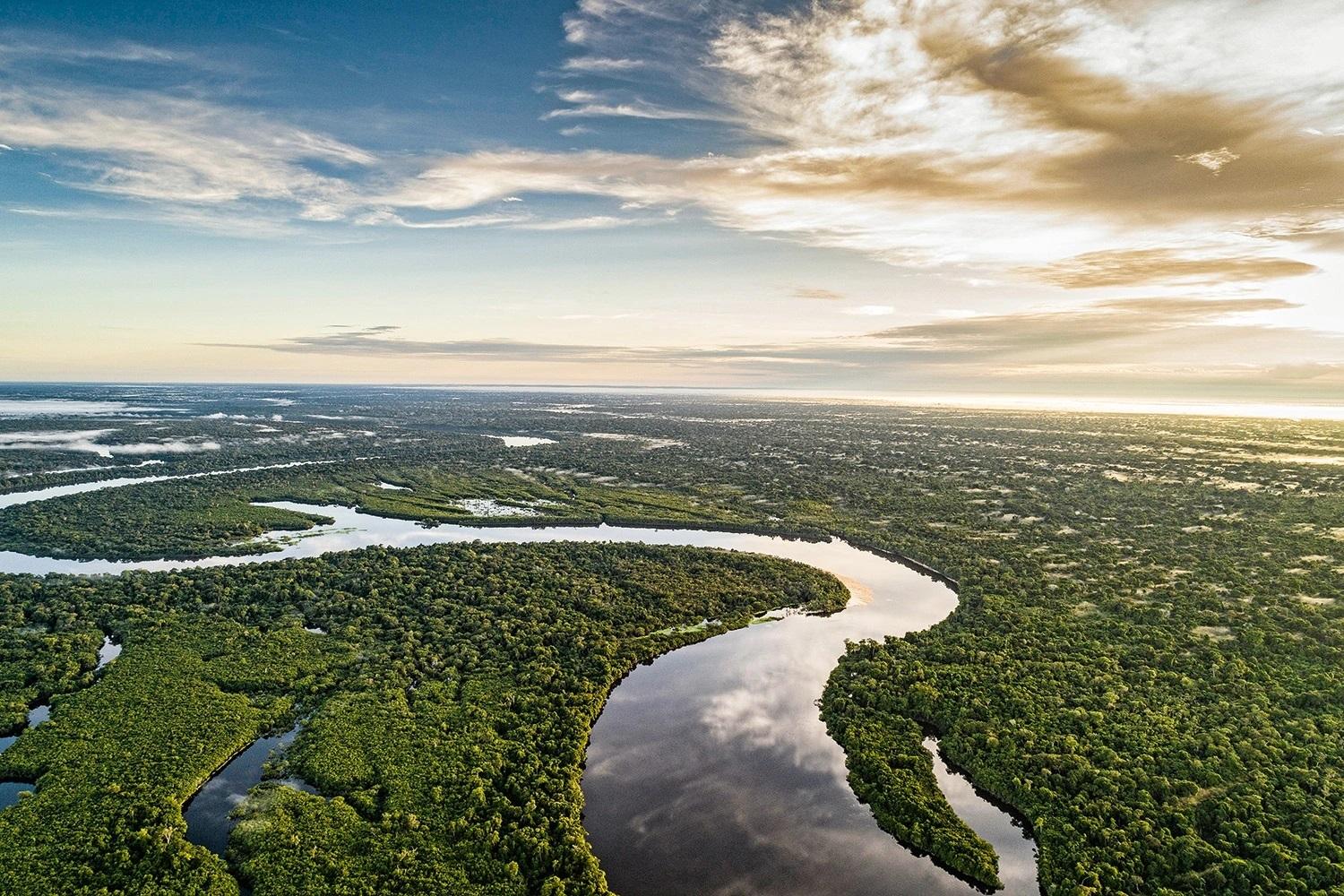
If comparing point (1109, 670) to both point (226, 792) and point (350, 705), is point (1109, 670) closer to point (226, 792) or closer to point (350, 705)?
point (350, 705)

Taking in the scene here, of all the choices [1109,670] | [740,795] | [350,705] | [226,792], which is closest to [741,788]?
[740,795]

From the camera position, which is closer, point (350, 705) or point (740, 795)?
point (740, 795)

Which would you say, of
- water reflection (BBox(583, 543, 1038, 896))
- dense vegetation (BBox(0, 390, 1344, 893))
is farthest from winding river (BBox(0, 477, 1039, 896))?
dense vegetation (BBox(0, 390, 1344, 893))

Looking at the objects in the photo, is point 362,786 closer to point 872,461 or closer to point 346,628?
point 346,628

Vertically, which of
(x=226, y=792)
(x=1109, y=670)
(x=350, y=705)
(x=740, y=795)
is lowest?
(x=740, y=795)

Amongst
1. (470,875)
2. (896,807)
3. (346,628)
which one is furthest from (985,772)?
(346,628)

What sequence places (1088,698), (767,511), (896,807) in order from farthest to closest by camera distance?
1. (767,511)
2. (1088,698)
3. (896,807)
